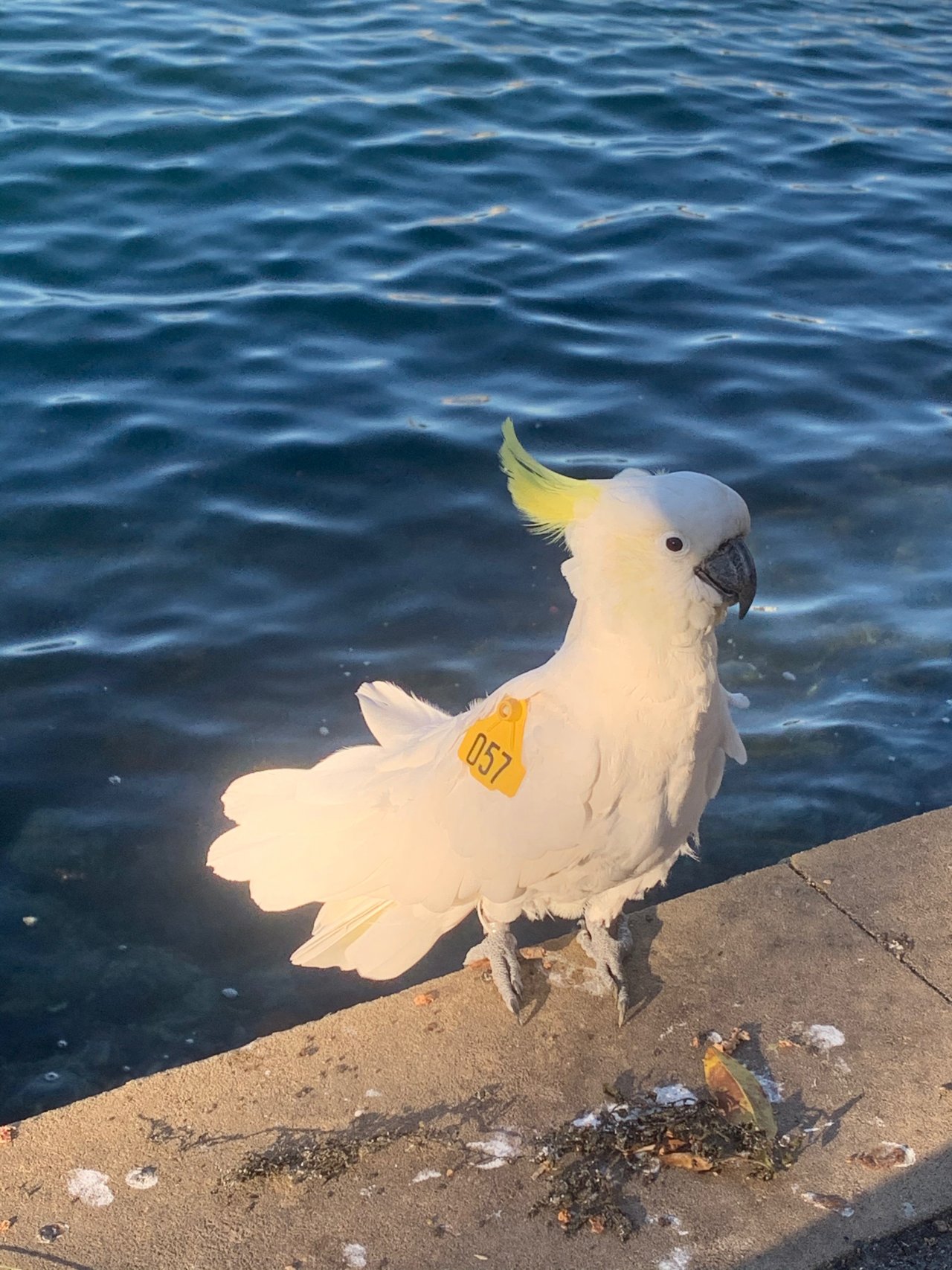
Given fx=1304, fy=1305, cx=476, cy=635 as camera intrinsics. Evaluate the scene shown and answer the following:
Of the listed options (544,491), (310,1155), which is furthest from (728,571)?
(310,1155)

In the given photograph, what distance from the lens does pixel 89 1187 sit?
2.73m

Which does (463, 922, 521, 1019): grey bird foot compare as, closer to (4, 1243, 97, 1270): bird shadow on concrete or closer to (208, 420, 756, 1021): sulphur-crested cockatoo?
(208, 420, 756, 1021): sulphur-crested cockatoo

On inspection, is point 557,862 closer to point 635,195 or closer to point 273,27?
point 635,195

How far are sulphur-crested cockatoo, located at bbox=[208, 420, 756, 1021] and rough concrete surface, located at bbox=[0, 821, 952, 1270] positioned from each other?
0.17m

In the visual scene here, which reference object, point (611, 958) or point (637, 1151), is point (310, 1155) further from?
point (611, 958)

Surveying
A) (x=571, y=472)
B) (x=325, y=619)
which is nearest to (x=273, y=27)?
(x=571, y=472)

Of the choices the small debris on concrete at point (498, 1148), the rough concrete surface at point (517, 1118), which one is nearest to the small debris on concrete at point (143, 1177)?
the rough concrete surface at point (517, 1118)

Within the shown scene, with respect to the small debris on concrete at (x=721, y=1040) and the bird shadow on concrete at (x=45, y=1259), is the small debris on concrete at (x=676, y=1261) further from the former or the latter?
the bird shadow on concrete at (x=45, y=1259)

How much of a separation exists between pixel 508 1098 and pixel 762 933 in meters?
0.85

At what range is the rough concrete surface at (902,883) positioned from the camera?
3338 millimetres

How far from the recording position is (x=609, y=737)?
2936 millimetres

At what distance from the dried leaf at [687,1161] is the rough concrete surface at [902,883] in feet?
2.76

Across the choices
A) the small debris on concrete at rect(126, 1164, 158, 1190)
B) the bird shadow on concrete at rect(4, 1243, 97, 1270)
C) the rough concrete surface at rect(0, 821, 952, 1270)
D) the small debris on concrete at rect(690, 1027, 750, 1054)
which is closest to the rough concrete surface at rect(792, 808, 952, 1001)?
the rough concrete surface at rect(0, 821, 952, 1270)

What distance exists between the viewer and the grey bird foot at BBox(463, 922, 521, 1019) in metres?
3.22
